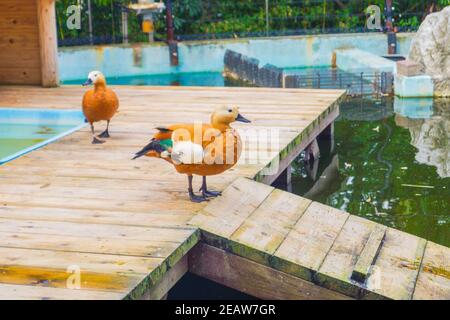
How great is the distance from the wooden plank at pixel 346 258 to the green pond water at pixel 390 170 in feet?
4.05

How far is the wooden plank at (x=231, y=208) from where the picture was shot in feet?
14.8

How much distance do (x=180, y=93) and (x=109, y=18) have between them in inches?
284

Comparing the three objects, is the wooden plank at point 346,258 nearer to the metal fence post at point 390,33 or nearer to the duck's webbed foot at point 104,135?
the duck's webbed foot at point 104,135

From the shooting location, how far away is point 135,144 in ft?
21.5

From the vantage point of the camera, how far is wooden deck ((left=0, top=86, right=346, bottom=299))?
376 centimetres

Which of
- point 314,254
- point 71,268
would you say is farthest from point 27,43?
point 71,268

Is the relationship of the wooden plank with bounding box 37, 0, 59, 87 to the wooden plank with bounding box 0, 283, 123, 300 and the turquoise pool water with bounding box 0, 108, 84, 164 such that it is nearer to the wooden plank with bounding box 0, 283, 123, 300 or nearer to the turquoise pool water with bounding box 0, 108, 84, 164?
the turquoise pool water with bounding box 0, 108, 84, 164

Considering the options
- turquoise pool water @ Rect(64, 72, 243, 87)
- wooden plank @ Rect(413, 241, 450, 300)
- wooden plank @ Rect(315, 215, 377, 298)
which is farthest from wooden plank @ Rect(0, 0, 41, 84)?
wooden plank @ Rect(413, 241, 450, 300)

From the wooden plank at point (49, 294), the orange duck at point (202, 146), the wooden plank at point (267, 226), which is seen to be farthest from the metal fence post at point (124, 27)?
the wooden plank at point (49, 294)

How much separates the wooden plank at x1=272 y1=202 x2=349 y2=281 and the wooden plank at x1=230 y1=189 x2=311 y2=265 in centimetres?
5

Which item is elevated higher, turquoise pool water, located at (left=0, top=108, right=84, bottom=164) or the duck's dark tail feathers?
the duck's dark tail feathers
